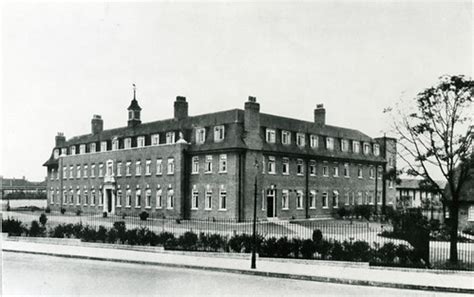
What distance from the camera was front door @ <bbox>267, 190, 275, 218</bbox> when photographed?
41978 mm

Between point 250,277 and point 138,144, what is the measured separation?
3354cm

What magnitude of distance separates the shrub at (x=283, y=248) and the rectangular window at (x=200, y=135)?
2150 centimetres

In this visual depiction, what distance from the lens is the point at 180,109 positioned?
48156 millimetres

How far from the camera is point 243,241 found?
23125mm

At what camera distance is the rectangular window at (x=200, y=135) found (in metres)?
42.5

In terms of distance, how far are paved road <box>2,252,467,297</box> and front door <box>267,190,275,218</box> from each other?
23.1m

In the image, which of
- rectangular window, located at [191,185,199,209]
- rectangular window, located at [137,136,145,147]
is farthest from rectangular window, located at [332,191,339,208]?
rectangular window, located at [137,136,145,147]

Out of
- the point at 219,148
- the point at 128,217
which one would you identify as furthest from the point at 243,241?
the point at 128,217

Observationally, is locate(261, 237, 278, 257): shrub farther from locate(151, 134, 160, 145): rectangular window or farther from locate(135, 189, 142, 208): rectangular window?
locate(135, 189, 142, 208): rectangular window

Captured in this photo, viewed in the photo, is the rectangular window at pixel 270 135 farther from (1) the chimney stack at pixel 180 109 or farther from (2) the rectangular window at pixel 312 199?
(1) the chimney stack at pixel 180 109

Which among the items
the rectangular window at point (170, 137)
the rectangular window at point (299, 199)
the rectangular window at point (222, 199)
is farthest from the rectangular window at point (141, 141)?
the rectangular window at point (299, 199)

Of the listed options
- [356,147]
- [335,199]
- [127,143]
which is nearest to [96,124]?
[127,143]

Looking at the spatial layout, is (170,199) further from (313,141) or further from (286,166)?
(313,141)

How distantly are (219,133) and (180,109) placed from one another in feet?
27.8
